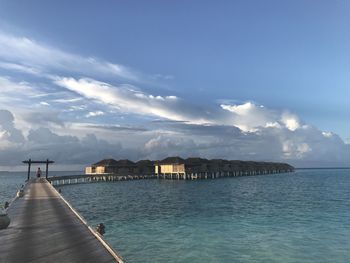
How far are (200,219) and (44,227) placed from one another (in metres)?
18.1

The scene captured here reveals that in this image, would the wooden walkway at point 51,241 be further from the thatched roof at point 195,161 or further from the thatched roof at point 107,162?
the thatched roof at point 195,161

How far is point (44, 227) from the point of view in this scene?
63.3 feet

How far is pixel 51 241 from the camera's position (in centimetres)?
1582

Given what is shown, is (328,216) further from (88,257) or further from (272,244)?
(88,257)

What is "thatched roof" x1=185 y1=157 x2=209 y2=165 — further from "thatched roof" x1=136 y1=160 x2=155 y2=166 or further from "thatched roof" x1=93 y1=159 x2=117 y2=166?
"thatched roof" x1=93 y1=159 x2=117 y2=166

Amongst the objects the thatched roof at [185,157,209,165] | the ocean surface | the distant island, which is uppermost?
the thatched roof at [185,157,209,165]

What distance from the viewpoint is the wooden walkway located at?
13242 millimetres

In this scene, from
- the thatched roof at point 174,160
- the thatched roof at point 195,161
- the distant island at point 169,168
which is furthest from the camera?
the thatched roof at point 195,161

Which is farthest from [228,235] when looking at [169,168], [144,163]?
[144,163]

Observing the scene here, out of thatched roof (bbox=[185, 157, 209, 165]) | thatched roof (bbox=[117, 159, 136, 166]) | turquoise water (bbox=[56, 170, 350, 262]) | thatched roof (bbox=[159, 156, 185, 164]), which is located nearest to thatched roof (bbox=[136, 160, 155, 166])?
thatched roof (bbox=[117, 159, 136, 166])

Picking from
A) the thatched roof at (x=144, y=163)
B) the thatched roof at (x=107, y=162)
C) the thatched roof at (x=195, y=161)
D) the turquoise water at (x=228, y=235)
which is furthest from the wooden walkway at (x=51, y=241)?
the thatched roof at (x=144, y=163)

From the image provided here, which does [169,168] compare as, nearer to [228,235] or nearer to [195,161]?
[195,161]

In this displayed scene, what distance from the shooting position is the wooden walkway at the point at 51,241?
13.2 m

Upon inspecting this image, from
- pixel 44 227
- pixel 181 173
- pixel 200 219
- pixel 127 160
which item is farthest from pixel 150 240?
pixel 127 160
